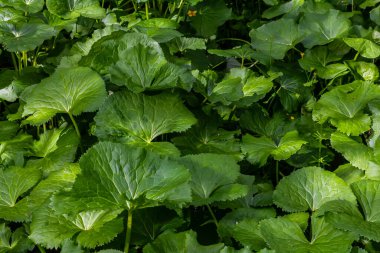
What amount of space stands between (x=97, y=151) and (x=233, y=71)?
3.11 feet

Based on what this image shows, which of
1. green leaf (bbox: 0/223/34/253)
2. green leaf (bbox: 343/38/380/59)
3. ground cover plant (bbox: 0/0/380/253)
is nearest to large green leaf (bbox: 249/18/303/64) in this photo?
ground cover plant (bbox: 0/0/380/253)

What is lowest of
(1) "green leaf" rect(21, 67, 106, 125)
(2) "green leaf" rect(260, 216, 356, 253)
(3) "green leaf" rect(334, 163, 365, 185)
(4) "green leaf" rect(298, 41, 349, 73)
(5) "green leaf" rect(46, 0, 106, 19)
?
(3) "green leaf" rect(334, 163, 365, 185)

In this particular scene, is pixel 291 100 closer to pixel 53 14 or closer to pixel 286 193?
pixel 286 193

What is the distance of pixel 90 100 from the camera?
1.70m

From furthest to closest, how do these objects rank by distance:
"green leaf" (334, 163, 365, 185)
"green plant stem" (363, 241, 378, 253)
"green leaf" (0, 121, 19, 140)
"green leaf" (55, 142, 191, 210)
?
"green leaf" (0, 121, 19, 140) → "green leaf" (334, 163, 365, 185) → "green plant stem" (363, 241, 378, 253) → "green leaf" (55, 142, 191, 210)

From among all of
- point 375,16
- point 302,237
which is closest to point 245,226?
point 302,237

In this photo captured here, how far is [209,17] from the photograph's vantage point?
2836 mm

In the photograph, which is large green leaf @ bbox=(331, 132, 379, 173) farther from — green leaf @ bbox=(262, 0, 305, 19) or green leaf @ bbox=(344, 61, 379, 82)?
green leaf @ bbox=(262, 0, 305, 19)

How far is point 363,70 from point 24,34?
4.33 feet

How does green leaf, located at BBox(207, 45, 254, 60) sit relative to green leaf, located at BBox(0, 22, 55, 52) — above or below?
below

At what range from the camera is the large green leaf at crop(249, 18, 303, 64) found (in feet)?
7.58

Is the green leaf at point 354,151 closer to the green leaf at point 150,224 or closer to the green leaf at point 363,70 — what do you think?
the green leaf at point 363,70

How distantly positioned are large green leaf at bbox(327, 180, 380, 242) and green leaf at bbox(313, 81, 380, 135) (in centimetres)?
34

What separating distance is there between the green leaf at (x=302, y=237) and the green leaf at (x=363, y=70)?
94cm
